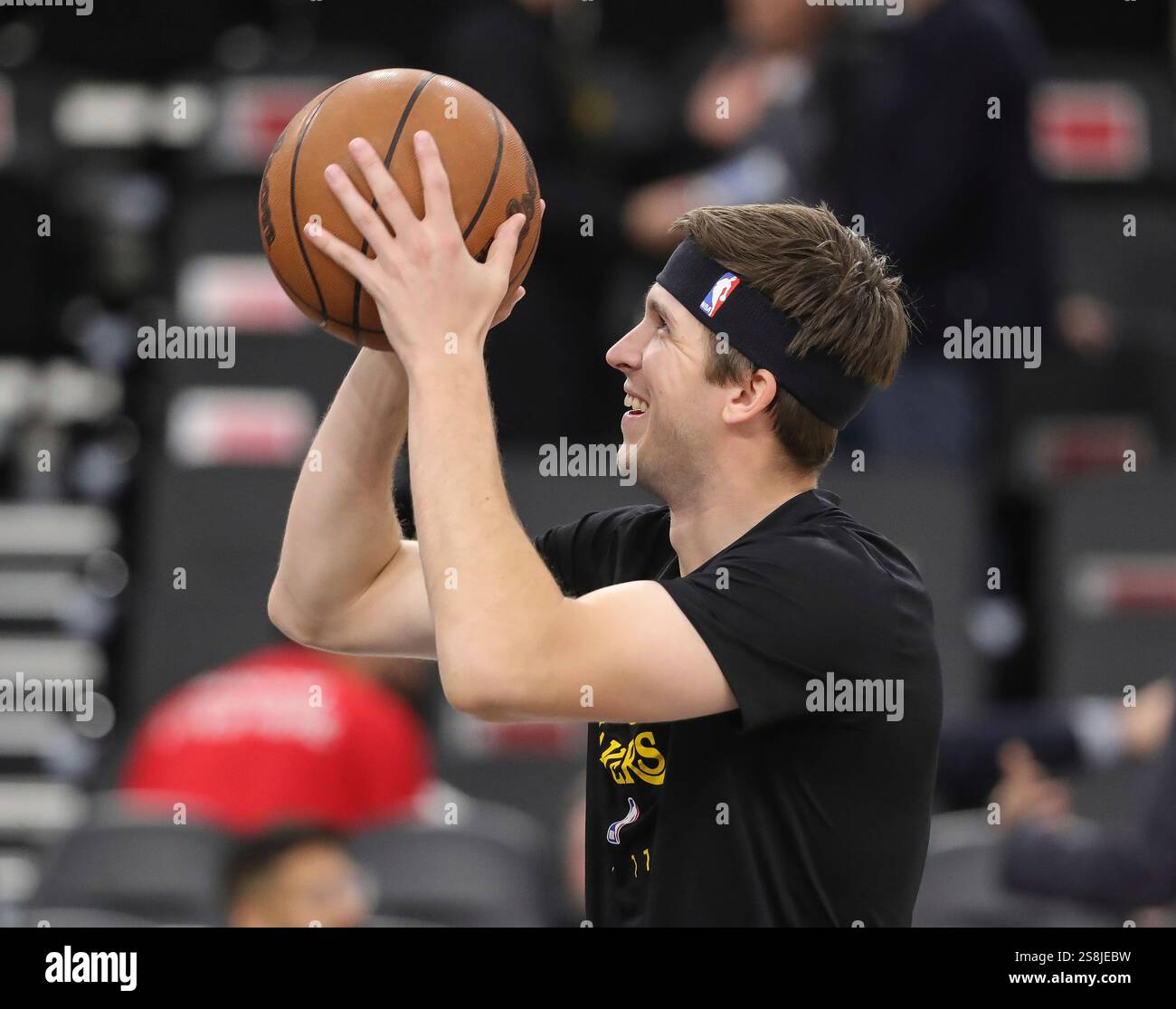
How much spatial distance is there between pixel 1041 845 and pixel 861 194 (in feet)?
8.09

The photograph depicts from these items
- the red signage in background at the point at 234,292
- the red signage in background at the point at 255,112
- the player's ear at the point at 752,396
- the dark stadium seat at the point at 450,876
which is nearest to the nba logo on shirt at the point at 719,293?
the player's ear at the point at 752,396

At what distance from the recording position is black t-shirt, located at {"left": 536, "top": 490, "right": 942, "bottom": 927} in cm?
261

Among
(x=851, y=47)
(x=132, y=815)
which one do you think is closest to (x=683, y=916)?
(x=132, y=815)

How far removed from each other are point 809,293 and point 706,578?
46cm

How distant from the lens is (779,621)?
2602 mm

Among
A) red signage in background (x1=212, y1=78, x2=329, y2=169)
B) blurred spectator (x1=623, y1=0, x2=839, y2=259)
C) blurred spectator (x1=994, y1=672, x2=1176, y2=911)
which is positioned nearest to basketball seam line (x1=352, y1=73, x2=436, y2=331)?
→ blurred spectator (x1=994, y1=672, x2=1176, y2=911)

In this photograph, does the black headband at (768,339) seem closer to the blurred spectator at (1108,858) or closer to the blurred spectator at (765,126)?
the blurred spectator at (1108,858)

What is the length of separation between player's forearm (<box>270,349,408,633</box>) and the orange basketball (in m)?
0.14

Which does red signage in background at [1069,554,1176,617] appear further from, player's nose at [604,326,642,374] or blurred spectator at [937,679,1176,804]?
player's nose at [604,326,642,374]

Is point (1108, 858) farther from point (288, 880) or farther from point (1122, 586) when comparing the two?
point (1122, 586)

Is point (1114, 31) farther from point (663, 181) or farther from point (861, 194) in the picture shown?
point (861, 194)

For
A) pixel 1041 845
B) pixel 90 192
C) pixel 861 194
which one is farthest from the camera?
pixel 90 192

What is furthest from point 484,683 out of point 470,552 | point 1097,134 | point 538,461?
point 1097,134
